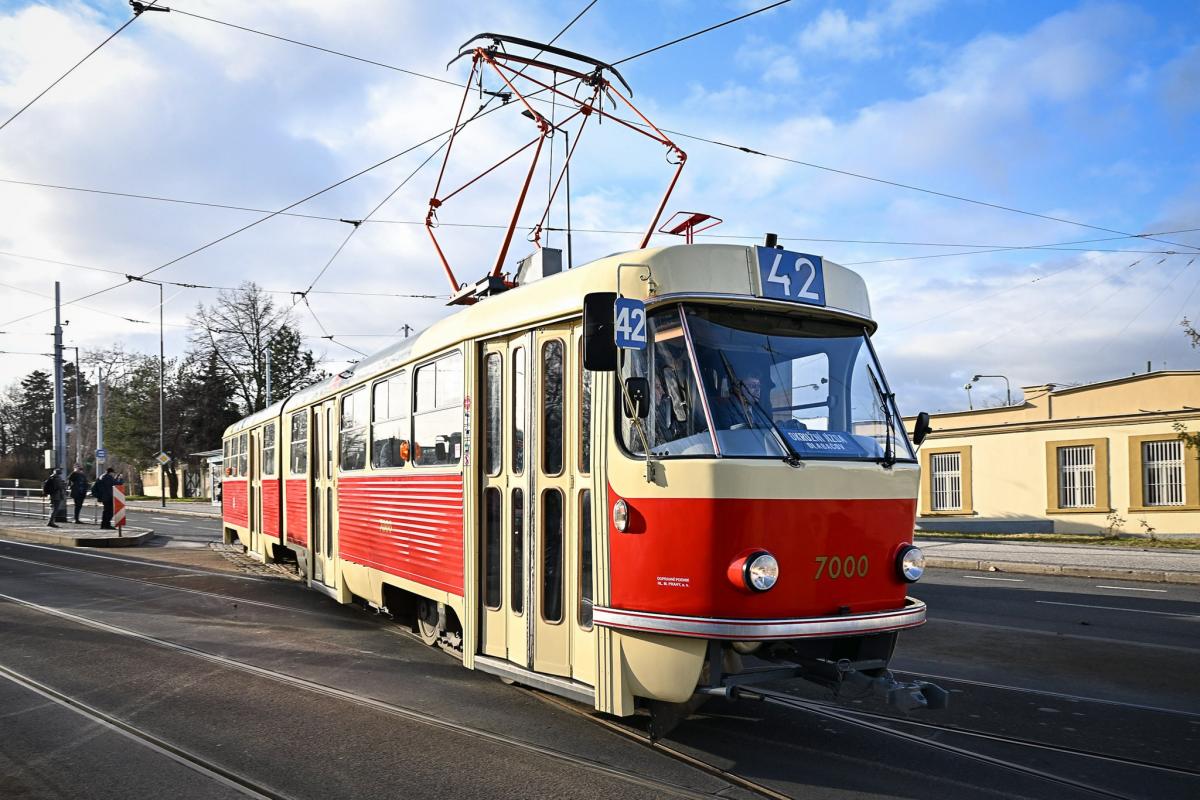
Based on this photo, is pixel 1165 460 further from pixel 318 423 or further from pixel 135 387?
pixel 135 387

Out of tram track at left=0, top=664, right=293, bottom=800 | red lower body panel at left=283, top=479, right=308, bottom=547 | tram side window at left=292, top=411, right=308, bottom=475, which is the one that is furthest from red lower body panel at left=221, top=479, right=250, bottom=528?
tram track at left=0, top=664, right=293, bottom=800

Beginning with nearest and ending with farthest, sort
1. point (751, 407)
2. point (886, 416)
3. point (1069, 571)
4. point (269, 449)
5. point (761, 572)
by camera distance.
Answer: point (761, 572)
point (751, 407)
point (886, 416)
point (269, 449)
point (1069, 571)

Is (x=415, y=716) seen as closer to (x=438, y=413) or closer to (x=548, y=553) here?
(x=548, y=553)

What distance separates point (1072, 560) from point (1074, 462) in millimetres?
10410

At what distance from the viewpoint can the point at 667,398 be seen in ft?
18.3

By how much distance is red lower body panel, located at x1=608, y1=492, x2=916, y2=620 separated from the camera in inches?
207

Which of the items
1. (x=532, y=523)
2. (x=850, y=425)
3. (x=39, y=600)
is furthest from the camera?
(x=39, y=600)

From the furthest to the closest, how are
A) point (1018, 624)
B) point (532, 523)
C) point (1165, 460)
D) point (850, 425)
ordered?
point (1165, 460)
point (1018, 624)
point (532, 523)
point (850, 425)

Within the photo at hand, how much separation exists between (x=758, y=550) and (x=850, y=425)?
1.21m

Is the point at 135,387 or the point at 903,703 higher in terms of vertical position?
the point at 135,387

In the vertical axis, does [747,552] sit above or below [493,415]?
below

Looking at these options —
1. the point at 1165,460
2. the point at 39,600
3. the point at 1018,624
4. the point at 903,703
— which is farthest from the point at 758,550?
the point at 1165,460

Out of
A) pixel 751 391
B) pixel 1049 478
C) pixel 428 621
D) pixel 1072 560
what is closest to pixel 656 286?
pixel 751 391

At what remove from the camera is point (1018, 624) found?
1087cm
